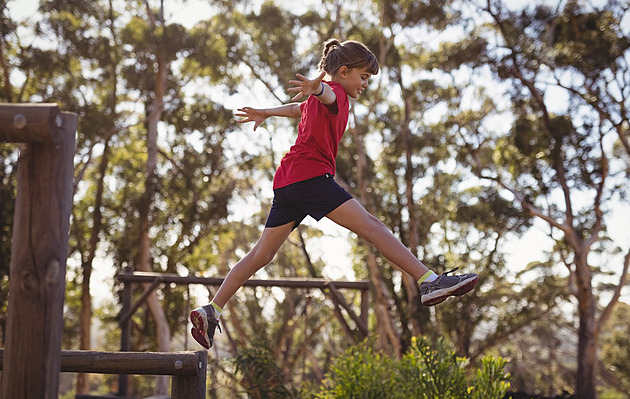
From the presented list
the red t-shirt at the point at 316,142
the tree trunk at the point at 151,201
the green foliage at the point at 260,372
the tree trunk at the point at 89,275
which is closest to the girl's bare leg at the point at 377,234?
the red t-shirt at the point at 316,142

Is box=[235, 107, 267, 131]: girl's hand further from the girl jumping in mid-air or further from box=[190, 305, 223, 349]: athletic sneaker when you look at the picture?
box=[190, 305, 223, 349]: athletic sneaker

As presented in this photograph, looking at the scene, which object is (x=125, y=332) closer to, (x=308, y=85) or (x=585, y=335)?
(x=308, y=85)

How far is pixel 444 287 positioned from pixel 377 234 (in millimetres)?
341

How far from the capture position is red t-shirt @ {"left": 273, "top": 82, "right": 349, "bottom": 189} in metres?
2.82

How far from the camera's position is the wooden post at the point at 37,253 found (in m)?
1.67

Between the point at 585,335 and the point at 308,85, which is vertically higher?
the point at 308,85

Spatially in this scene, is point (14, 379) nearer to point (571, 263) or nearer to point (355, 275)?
point (571, 263)

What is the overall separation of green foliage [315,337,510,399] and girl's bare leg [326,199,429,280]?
1453 mm

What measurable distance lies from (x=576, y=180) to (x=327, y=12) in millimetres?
7049

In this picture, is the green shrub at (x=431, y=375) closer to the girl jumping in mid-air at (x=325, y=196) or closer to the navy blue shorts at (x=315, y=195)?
the girl jumping in mid-air at (x=325, y=196)

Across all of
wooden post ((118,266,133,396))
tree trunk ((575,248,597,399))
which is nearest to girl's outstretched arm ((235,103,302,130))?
wooden post ((118,266,133,396))

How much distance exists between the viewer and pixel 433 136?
1677 cm

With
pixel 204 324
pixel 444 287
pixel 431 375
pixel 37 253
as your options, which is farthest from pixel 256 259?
pixel 431 375

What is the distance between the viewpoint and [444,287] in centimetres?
268
